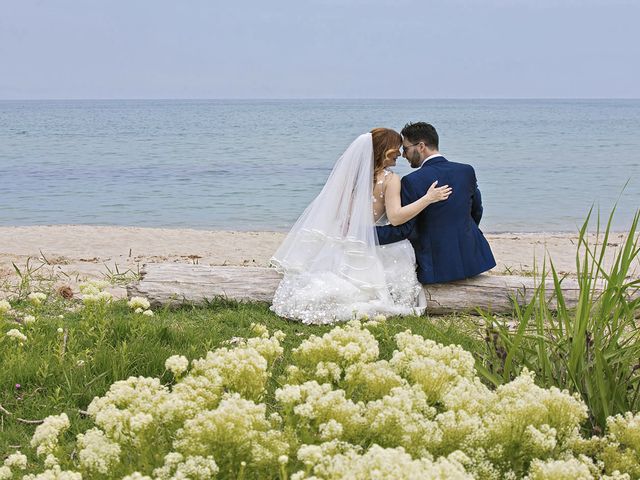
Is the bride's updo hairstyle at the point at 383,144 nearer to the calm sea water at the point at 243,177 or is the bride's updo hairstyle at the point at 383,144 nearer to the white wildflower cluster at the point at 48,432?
the white wildflower cluster at the point at 48,432

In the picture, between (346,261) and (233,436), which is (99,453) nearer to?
(233,436)

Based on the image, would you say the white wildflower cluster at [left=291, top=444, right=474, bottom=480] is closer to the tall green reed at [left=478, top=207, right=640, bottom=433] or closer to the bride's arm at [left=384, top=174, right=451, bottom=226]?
the tall green reed at [left=478, top=207, right=640, bottom=433]

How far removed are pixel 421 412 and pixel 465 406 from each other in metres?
0.13

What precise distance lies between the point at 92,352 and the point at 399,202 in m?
2.83

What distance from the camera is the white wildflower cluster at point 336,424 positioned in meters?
2.05

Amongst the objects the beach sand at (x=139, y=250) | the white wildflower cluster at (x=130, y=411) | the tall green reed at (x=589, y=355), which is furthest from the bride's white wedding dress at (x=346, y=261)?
the white wildflower cluster at (x=130, y=411)

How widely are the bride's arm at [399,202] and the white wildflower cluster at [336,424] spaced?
4.37 m

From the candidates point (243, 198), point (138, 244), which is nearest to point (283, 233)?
point (138, 244)

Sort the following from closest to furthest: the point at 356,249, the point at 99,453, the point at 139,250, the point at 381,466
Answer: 1. the point at 381,466
2. the point at 99,453
3. the point at 356,249
4. the point at 139,250

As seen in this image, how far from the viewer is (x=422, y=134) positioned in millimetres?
7172

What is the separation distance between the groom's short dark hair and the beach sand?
1.97 meters

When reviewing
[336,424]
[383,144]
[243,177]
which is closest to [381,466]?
[336,424]

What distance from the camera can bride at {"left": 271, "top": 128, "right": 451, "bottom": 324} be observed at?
22.2 ft

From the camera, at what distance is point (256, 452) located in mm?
2088
